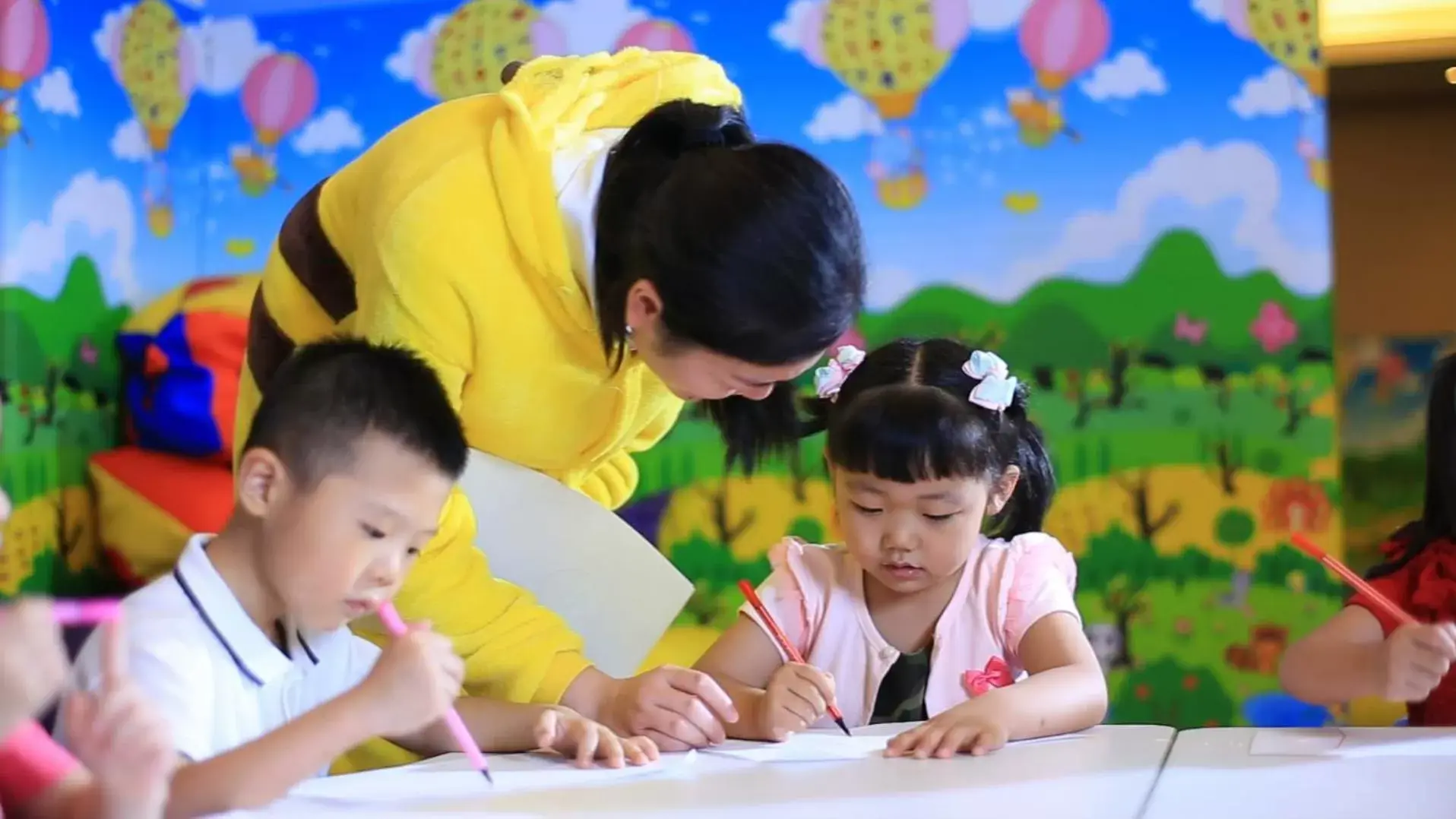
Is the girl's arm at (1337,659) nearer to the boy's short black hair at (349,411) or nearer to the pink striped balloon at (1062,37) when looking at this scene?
the boy's short black hair at (349,411)

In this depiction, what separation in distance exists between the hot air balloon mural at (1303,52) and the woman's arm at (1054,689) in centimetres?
130

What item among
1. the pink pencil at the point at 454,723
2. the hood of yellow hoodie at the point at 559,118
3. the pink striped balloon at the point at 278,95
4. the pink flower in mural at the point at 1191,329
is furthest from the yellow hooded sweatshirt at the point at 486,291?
the pink striped balloon at the point at 278,95

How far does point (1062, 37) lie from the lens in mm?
Answer: 2309

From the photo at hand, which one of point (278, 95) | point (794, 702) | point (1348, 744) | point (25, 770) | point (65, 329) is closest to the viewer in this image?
point (25, 770)

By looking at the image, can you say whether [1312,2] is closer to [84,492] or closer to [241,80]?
[241,80]

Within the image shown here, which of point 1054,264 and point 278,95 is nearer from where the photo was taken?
point 1054,264

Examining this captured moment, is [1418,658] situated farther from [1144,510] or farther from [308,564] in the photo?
[1144,510]

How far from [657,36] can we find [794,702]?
5.42 feet

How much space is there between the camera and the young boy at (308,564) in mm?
878

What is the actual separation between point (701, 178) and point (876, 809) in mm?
457

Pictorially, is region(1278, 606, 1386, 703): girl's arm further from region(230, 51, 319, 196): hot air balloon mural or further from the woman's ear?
region(230, 51, 319, 196): hot air balloon mural

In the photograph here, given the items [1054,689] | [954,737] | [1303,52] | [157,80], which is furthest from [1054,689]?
[157,80]

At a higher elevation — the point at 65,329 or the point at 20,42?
the point at 20,42

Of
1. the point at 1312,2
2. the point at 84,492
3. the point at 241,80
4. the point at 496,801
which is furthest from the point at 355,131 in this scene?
the point at 496,801
